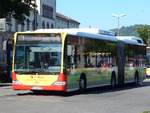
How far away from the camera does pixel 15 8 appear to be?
46.9 m

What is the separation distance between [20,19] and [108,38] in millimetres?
16930

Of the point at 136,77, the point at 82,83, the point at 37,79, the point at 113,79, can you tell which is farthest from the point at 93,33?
the point at 136,77

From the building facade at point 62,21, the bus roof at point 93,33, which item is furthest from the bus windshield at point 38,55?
the building facade at point 62,21

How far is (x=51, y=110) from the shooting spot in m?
18.6

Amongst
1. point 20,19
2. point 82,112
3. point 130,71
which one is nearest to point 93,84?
point 130,71

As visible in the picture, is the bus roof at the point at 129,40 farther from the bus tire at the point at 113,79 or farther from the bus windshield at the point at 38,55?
the bus windshield at the point at 38,55

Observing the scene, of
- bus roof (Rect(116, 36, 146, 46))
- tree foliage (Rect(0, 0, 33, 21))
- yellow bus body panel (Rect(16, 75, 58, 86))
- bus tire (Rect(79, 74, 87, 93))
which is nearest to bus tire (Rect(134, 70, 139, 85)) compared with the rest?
bus roof (Rect(116, 36, 146, 46))

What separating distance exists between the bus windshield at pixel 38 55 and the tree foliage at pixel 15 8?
19285 mm

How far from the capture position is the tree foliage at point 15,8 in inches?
1802

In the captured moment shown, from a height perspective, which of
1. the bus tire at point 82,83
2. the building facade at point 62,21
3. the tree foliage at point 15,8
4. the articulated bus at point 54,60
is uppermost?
the building facade at point 62,21

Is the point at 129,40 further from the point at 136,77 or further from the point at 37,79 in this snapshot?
the point at 37,79

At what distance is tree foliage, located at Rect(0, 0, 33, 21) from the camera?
150 ft

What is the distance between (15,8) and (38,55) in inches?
852

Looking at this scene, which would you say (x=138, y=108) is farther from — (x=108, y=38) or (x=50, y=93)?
(x=108, y=38)
